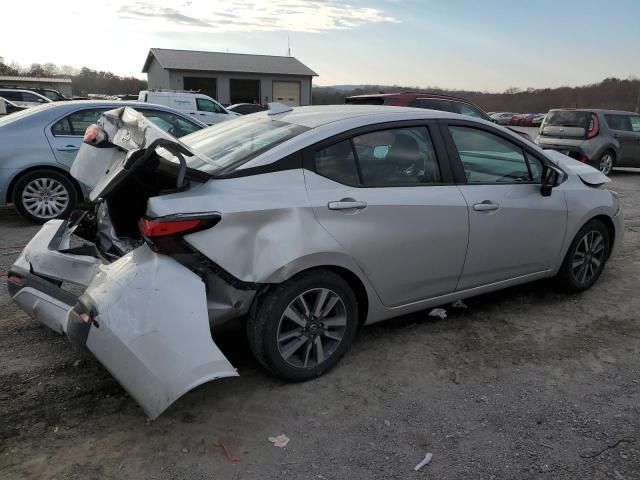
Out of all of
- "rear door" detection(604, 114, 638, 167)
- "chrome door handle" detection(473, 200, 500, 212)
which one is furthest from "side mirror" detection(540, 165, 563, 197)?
"rear door" detection(604, 114, 638, 167)

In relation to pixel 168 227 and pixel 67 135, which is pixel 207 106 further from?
pixel 168 227

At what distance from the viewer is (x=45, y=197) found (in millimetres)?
6781

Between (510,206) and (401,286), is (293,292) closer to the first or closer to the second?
(401,286)

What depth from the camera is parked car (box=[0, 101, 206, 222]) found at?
655cm

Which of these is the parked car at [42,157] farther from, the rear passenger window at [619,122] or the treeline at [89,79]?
the treeline at [89,79]

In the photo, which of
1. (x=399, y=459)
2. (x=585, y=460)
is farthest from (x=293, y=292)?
(x=585, y=460)

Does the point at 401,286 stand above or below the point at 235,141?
below

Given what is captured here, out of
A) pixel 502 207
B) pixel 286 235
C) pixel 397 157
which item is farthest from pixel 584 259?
pixel 286 235

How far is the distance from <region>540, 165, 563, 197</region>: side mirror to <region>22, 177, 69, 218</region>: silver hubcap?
5.66 meters

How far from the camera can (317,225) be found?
10.0 feet

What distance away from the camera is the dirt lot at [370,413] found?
2566mm

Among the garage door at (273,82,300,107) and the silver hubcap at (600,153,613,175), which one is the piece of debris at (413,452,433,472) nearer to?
the silver hubcap at (600,153,613,175)

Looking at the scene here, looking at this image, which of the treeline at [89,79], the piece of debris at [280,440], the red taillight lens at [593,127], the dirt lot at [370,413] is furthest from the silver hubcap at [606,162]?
the treeline at [89,79]

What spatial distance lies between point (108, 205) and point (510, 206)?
281 cm
